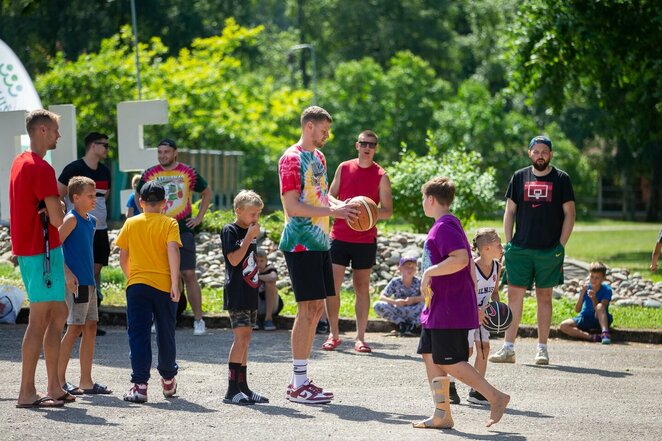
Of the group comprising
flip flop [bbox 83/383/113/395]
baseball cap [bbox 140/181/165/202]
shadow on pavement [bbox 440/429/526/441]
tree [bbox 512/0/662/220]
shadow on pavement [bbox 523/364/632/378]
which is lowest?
shadow on pavement [bbox 523/364/632/378]

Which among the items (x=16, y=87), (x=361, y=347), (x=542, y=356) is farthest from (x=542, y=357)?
(x=16, y=87)

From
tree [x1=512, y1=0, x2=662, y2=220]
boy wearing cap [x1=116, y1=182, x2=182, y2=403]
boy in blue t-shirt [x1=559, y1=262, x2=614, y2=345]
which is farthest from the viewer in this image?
tree [x1=512, y1=0, x2=662, y2=220]

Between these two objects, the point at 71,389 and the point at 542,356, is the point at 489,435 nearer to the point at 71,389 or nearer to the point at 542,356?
the point at 71,389

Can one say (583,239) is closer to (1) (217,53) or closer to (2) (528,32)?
(2) (528,32)

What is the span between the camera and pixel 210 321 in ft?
42.5

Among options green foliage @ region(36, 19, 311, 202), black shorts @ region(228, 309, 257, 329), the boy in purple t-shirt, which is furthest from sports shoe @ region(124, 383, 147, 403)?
green foliage @ region(36, 19, 311, 202)

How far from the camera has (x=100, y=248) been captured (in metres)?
11.0

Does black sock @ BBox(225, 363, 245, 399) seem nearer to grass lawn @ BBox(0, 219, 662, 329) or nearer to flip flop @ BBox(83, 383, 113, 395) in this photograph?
flip flop @ BBox(83, 383, 113, 395)

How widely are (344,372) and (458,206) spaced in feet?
37.2

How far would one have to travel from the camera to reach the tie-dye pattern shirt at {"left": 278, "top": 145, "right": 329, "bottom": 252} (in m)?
8.32

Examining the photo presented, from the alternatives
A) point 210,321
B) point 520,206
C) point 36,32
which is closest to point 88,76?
point 36,32

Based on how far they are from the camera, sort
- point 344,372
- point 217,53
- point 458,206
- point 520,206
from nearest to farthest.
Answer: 1. point 344,372
2. point 520,206
3. point 458,206
4. point 217,53

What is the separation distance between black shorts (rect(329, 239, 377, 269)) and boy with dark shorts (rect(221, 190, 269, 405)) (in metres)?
2.81

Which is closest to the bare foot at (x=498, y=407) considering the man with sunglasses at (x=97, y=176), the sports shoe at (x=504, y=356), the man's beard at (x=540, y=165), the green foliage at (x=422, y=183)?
the sports shoe at (x=504, y=356)
